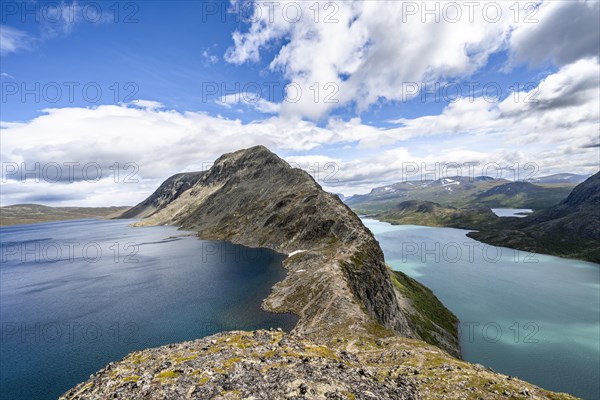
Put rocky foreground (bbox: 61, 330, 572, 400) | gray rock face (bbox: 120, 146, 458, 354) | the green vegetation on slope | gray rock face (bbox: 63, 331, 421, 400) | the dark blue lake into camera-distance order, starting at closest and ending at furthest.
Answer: gray rock face (bbox: 63, 331, 421, 400) < rocky foreground (bbox: 61, 330, 572, 400) < the dark blue lake < gray rock face (bbox: 120, 146, 458, 354) < the green vegetation on slope

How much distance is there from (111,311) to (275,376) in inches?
3748

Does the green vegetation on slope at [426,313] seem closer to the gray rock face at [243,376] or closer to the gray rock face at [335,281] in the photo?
the gray rock face at [335,281]

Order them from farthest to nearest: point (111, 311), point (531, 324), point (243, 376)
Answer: point (531, 324), point (111, 311), point (243, 376)

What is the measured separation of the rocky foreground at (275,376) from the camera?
2728 centimetres

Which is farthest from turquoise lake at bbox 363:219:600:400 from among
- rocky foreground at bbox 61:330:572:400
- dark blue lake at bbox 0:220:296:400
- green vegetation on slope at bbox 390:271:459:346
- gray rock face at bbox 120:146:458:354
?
dark blue lake at bbox 0:220:296:400

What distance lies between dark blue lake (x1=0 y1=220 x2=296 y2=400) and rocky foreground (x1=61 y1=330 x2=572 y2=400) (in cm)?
3987

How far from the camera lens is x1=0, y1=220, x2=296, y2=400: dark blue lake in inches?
2606

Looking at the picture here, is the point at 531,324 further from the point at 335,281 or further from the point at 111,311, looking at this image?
the point at 111,311

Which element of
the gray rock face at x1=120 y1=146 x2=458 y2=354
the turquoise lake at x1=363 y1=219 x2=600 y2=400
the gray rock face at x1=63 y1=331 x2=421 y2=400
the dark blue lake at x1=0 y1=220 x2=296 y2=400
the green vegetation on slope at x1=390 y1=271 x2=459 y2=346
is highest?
the gray rock face at x1=63 y1=331 x2=421 y2=400

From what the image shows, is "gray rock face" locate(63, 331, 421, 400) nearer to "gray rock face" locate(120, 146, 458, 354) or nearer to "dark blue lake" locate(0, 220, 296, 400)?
"gray rock face" locate(120, 146, 458, 354)

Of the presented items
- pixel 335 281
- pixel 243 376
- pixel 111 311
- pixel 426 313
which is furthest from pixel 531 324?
pixel 111 311

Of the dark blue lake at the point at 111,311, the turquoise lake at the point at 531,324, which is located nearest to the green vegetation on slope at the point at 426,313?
the turquoise lake at the point at 531,324

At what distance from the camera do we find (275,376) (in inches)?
1152

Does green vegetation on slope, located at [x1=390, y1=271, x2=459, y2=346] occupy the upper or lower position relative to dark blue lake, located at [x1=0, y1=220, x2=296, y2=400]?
lower
